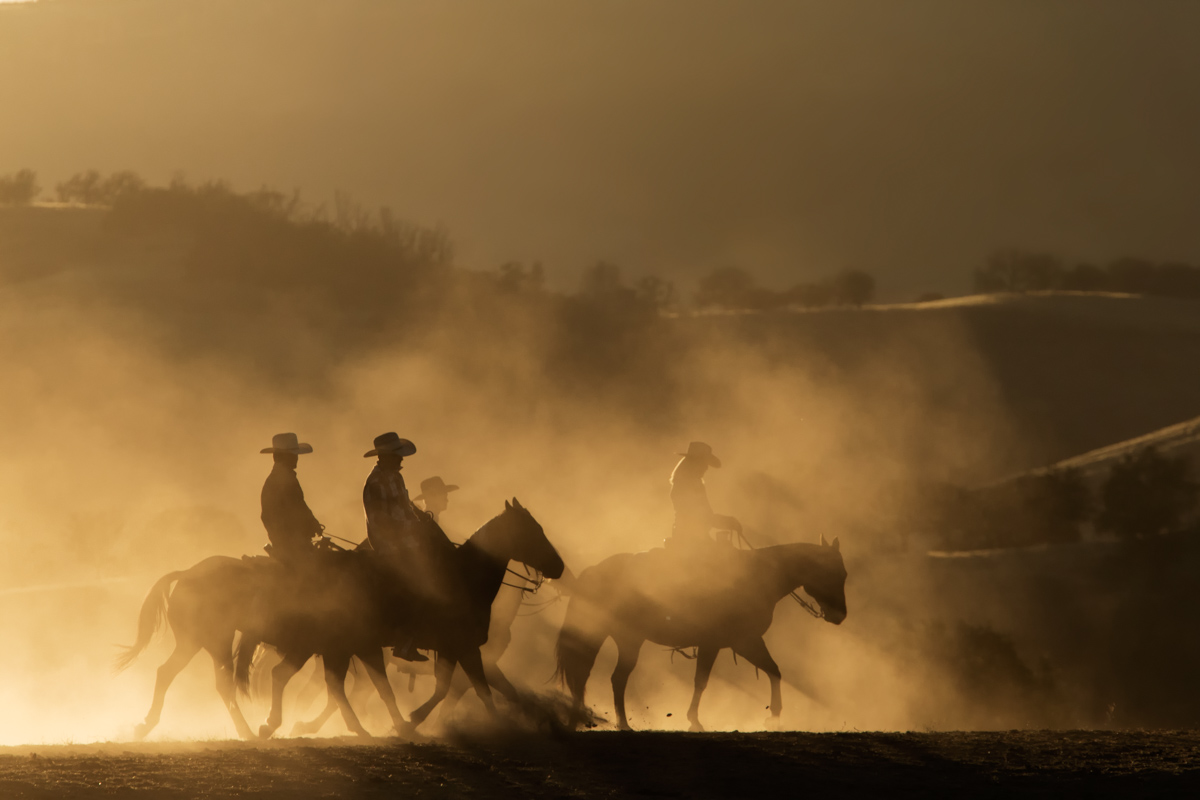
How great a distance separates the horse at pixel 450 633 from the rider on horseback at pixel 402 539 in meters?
0.15

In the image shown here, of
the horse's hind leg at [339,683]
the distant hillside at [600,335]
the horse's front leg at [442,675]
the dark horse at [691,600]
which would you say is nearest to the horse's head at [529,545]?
the horse's front leg at [442,675]

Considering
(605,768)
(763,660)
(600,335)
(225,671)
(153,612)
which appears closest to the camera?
(605,768)

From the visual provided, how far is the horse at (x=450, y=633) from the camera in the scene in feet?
46.0

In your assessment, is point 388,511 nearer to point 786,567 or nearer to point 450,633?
point 450,633

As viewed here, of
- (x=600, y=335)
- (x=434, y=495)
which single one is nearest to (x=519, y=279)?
(x=600, y=335)

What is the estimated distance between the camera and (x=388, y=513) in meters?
14.3

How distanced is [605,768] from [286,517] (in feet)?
14.2

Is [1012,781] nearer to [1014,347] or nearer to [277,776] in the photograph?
[277,776]

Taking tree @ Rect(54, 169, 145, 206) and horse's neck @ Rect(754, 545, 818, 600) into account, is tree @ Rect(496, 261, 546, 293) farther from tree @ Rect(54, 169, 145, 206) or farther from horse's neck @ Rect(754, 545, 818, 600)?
horse's neck @ Rect(754, 545, 818, 600)

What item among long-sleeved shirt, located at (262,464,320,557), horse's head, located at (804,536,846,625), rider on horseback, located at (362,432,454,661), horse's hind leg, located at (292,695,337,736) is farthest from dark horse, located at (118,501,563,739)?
horse's head, located at (804,536,846,625)

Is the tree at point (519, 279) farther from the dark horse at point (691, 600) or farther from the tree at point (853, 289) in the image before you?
the dark horse at point (691, 600)

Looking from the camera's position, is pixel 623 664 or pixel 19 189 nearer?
pixel 623 664

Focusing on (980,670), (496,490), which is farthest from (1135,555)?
(496,490)

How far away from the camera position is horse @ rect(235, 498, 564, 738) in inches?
552
